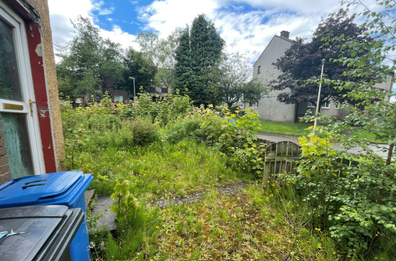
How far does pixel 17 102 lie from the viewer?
1.71m

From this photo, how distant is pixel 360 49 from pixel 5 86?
3.71 m

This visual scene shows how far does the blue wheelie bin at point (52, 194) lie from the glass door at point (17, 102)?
673 millimetres

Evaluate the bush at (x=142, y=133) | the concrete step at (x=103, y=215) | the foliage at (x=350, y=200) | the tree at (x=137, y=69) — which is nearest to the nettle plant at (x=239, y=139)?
the foliage at (x=350, y=200)

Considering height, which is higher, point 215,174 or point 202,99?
point 202,99

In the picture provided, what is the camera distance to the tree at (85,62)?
2053 centimetres

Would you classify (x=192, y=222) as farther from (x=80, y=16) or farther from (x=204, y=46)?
(x=80, y=16)

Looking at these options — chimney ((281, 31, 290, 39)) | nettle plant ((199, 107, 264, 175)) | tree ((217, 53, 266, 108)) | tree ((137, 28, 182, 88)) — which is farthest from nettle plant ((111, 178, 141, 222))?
chimney ((281, 31, 290, 39))

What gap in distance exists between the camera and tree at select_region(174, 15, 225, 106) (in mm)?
18672

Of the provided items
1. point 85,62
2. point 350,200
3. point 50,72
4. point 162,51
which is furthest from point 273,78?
point 85,62

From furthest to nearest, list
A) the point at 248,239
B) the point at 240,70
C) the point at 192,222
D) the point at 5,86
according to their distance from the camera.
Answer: the point at 240,70 < the point at 192,222 < the point at 248,239 < the point at 5,86

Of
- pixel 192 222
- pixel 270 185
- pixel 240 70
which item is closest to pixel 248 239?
pixel 192 222

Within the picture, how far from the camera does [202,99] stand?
18.7 metres

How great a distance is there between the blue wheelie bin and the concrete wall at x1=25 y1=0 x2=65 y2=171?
1332 millimetres

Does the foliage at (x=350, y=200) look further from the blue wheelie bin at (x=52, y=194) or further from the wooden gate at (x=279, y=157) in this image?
the blue wheelie bin at (x=52, y=194)
